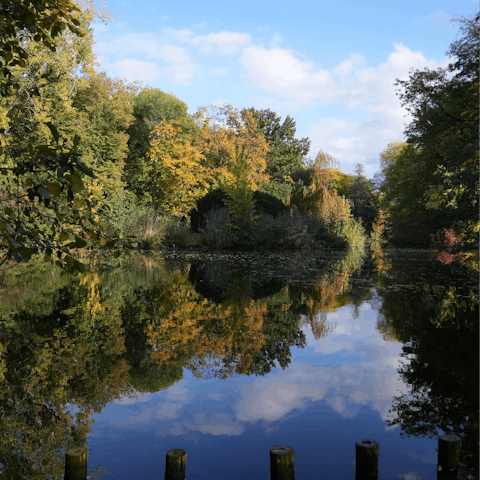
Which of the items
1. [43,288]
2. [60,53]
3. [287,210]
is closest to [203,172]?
[287,210]

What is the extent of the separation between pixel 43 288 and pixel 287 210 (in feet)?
48.9

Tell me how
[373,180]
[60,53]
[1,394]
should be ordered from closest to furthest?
[1,394], [60,53], [373,180]

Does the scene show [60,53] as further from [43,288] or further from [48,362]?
[48,362]

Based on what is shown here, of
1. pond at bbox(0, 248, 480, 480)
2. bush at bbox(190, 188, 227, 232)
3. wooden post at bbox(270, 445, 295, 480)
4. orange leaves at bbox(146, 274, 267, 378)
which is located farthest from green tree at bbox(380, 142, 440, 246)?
wooden post at bbox(270, 445, 295, 480)

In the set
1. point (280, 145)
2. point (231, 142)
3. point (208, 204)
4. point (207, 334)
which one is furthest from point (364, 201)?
point (207, 334)

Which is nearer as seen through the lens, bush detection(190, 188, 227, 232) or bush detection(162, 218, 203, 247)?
bush detection(162, 218, 203, 247)

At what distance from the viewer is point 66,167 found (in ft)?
6.41

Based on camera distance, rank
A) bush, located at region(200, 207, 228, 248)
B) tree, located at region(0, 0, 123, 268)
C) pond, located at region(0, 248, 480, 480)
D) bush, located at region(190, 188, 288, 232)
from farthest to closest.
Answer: bush, located at region(190, 188, 288, 232) → bush, located at region(200, 207, 228, 248) → pond, located at region(0, 248, 480, 480) → tree, located at region(0, 0, 123, 268)

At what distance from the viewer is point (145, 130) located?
3198 centimetres

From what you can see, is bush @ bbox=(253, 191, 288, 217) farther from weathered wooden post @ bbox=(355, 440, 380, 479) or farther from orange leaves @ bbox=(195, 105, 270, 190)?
weathered wooden post @ bbox=(355, 440, 380, 479)

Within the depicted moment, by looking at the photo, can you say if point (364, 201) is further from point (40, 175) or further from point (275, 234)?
point (40, 175)

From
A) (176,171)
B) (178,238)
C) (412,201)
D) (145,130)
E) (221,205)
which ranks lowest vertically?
(178,238)

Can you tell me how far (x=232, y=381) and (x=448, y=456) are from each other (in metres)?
2.13

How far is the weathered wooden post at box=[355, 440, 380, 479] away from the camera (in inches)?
102
